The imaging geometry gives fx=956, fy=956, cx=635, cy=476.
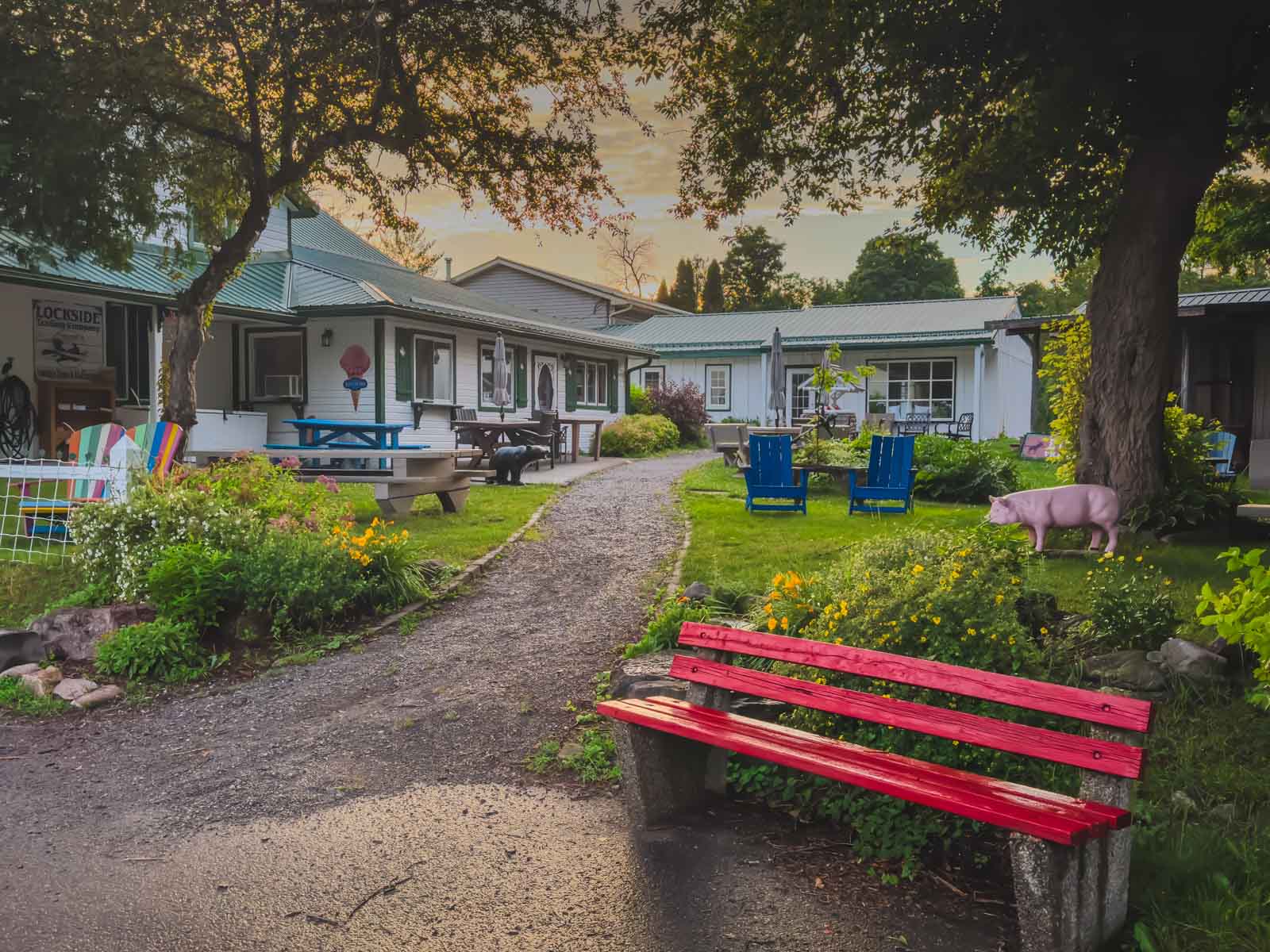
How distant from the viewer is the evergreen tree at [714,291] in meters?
63.4

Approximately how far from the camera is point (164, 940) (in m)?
3.02

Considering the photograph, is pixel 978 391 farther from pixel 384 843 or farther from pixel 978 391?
pixel 384 843

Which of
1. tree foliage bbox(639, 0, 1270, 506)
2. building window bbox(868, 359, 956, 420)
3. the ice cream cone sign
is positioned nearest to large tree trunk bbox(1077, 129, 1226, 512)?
tree foliage bbox(639, 0, 1270, 506)

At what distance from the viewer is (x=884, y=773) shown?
3078 millimetres

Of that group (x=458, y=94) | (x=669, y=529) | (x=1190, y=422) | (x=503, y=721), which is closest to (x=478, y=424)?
(x=458, y=94)

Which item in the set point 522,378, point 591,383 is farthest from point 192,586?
point 591,383

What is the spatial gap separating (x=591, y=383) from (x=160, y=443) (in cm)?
1933

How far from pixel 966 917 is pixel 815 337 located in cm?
2790

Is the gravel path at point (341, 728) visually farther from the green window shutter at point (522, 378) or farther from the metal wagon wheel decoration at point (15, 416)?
the green window shutter at point (522, 378)

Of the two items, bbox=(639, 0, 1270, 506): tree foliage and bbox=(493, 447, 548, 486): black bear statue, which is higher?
bbox=(639, 0, 1270, 506): tree foliage

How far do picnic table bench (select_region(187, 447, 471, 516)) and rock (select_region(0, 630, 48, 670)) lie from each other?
4.54 meters

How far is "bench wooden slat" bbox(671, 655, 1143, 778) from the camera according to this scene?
2.80 m

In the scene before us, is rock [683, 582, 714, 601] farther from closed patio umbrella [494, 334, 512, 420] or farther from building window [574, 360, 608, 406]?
building window [574, 360, 608, 406]

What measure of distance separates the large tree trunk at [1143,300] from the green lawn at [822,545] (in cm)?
90
